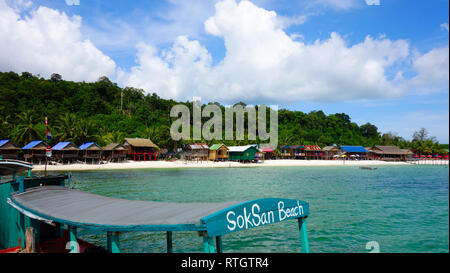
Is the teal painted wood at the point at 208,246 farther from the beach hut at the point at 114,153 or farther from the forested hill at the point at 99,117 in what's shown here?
the forested hill at the point at 99,117

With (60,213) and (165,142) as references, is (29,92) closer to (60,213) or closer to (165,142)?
(165,142)

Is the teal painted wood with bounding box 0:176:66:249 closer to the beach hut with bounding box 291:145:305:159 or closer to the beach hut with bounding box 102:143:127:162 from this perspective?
the beach hut with bounding box 102:143:127:162

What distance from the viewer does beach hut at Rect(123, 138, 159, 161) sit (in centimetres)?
5203

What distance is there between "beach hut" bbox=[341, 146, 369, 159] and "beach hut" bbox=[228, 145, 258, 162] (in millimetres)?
29535

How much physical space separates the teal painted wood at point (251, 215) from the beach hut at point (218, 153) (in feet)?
180

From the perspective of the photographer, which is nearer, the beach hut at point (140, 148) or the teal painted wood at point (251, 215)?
the teal painted wood at point (251, 215)

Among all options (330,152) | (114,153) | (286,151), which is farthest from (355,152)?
(114,153)

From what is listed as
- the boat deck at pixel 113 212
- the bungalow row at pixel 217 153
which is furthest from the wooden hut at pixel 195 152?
the boat deck at pixel 113 212

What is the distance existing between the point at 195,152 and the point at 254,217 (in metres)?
56.2

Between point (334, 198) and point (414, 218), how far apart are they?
5.58 m

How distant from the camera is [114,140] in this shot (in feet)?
172

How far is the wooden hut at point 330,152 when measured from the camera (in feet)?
244

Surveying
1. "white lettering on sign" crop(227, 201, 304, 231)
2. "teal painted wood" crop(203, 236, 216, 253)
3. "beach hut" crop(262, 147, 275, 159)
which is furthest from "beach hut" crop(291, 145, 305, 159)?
"teal painted wood" crop(203, 236, 216, 253)

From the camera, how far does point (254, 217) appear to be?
3.69 meters
